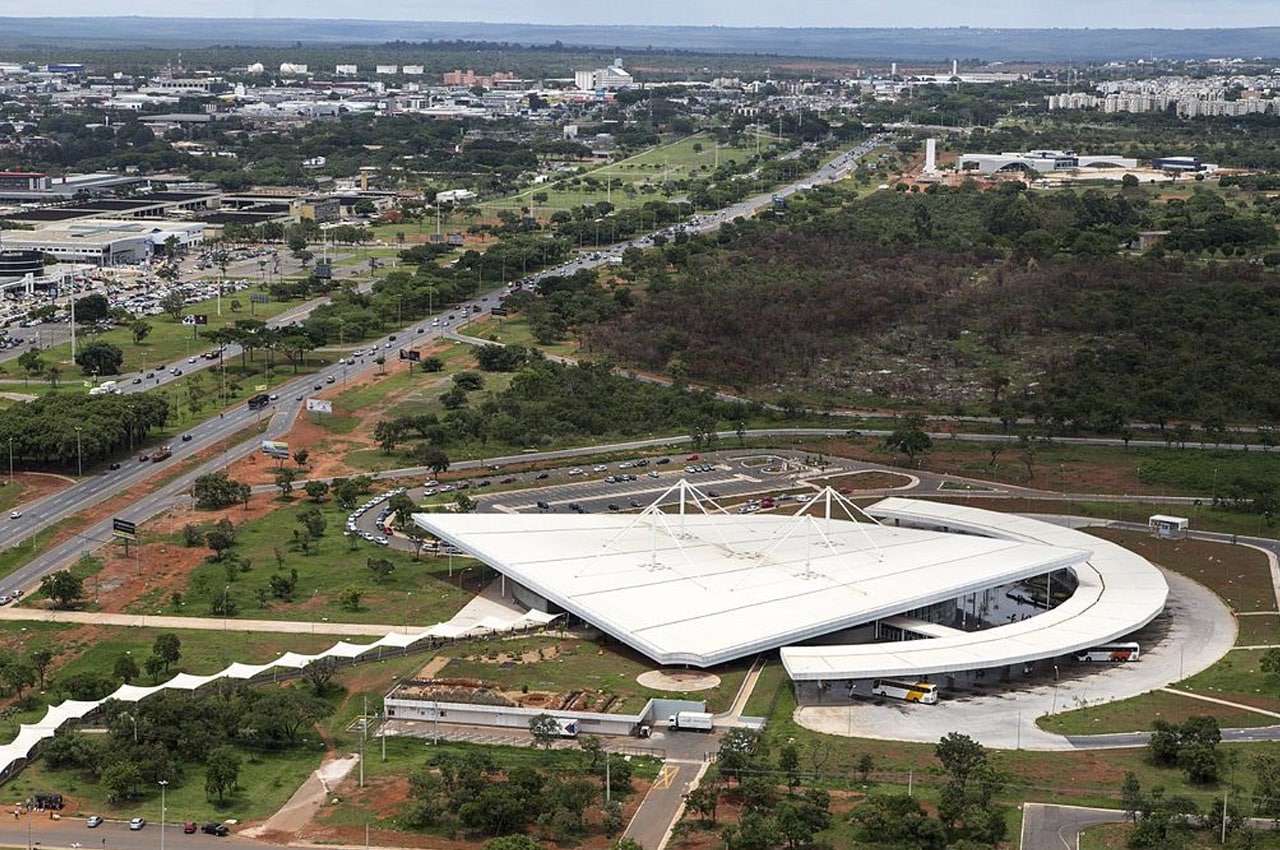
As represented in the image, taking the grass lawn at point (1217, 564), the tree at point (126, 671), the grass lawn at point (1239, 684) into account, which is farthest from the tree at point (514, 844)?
the grass lawn at point (1217, 564)

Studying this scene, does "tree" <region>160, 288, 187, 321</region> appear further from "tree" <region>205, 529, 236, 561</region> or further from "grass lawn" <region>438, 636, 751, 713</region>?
"grass lawn" <region>438, 636, 751, 713</region>

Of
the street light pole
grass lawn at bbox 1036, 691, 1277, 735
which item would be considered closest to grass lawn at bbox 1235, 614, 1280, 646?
grass lawn at bbox 1036, 691, 1277, 735

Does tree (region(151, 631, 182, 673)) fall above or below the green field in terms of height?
below

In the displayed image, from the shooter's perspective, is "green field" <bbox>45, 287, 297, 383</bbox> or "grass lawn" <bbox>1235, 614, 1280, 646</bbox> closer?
"grass lawn" <bbox>1235, 614, 1280, 646</bbox>

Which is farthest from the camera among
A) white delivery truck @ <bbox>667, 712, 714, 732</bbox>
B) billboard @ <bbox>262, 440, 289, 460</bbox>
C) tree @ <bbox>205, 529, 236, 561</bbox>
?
billboard @ <bbox>262, 440, 289, 460</bbox>

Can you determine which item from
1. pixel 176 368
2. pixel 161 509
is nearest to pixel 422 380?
pixel 176 368

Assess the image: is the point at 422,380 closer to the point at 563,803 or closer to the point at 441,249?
the point at 441,249
